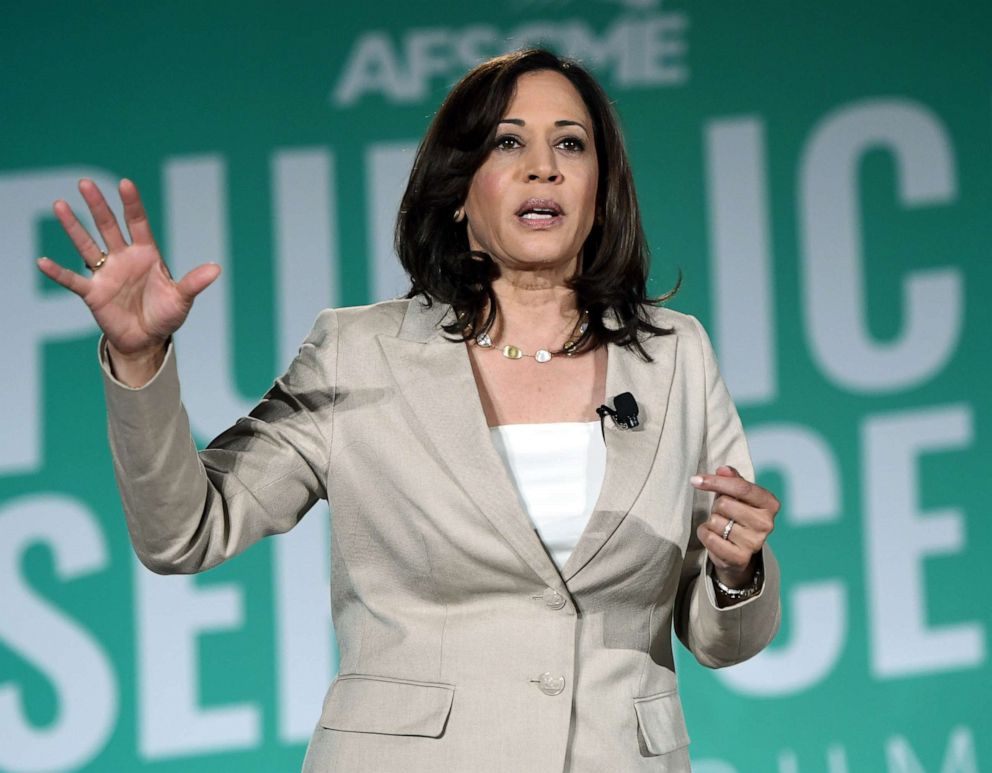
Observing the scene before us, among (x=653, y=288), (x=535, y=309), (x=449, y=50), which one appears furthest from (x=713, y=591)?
(x=449, y=50)

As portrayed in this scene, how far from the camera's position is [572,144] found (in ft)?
6.10

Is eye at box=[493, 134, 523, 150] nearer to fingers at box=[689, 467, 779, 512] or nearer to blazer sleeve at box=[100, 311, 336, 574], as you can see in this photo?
blazer sleeve at box=[100, 311, 336, 574]

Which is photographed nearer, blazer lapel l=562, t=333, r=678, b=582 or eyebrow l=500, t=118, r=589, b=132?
blazer lapel l=562, t=333, r=678, b=582

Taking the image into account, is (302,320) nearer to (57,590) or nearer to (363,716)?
(57,590)

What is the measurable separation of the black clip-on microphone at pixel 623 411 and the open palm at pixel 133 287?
520 millimetres

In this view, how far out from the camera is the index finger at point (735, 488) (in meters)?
1.49

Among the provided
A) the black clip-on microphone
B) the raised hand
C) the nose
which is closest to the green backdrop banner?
the nose

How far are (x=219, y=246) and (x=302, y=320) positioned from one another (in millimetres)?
261

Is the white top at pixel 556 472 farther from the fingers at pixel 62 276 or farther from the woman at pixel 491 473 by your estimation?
the fingers at pixel 62 276

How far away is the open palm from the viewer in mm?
1413

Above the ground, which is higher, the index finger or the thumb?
the thumb

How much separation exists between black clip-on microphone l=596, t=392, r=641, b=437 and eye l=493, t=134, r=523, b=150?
37 cm

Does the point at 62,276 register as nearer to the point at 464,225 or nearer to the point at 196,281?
the point at 196,281

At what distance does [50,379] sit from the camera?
10.8 feet
